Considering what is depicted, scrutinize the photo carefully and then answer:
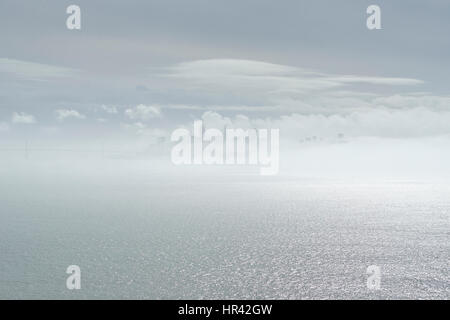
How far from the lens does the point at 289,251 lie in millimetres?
176125

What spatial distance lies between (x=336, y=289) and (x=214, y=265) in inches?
1593

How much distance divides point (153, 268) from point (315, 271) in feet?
162

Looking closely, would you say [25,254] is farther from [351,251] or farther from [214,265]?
[351,251]
